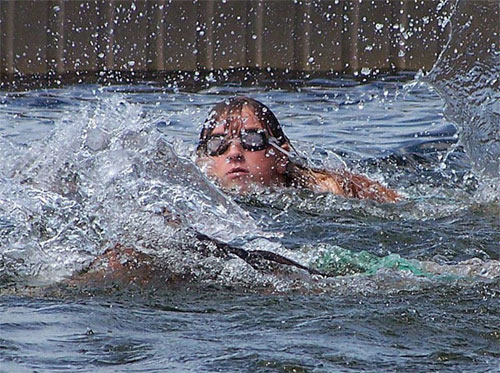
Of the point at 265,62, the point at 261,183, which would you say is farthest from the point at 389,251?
the point at 265,62

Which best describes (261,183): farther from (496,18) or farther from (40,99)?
(40,99)

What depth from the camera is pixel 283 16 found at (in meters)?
11.2

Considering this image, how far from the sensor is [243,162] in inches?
234

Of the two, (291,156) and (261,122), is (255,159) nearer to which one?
(261,122)

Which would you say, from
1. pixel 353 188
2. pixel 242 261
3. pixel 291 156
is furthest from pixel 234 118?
pixel 242 261

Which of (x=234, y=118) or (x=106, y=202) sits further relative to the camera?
(x=234, y=118)

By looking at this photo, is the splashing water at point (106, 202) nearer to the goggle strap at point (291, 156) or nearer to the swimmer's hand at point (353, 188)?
the goggle strap at point (291, 156)

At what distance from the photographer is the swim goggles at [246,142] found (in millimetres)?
5930

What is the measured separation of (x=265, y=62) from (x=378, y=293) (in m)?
7.81

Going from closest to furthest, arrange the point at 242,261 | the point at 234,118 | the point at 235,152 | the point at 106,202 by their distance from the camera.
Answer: the point at 242,261
the point at 106,202
the point at 235,152
the point at 234,118

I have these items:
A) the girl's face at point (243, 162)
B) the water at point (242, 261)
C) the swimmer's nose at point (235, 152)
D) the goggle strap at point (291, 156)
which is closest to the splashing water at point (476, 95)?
the water at point (242, 261)

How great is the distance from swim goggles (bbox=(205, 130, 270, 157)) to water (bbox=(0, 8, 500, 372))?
0.33m

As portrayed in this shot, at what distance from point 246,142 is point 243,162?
12 centimetres

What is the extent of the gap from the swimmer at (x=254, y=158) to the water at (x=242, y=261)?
0.22 metres
